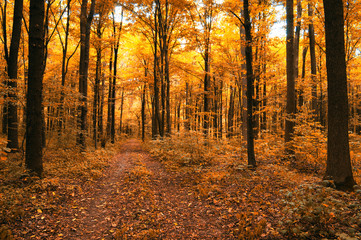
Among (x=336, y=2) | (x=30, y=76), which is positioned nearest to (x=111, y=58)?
(x=30, y=76)

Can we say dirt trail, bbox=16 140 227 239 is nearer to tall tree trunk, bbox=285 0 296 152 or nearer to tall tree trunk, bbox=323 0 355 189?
tall tree trunk, bbox=323 0 355 189

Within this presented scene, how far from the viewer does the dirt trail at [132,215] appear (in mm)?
4164

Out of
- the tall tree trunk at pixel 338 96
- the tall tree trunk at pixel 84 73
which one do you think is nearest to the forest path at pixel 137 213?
the tall tree trunk at pixel 338 96

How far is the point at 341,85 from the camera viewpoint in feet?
15.0

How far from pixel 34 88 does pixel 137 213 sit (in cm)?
516

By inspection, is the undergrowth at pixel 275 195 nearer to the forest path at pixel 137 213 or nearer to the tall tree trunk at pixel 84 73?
the forest path at pixel 137 213

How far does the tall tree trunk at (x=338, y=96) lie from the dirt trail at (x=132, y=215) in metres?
3.44

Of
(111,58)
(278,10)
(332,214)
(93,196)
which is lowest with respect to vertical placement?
(93,196)

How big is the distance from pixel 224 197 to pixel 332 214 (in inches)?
106

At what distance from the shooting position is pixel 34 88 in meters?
5.88

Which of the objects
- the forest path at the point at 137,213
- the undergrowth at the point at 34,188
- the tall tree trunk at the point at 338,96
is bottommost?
the forest path at the point at 137,213

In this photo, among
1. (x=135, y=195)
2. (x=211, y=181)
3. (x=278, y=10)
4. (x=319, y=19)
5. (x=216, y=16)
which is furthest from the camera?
(x=216, y=16)

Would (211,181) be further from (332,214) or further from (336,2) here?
(336,2)

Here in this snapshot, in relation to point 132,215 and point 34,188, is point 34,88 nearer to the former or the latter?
point 34,188
